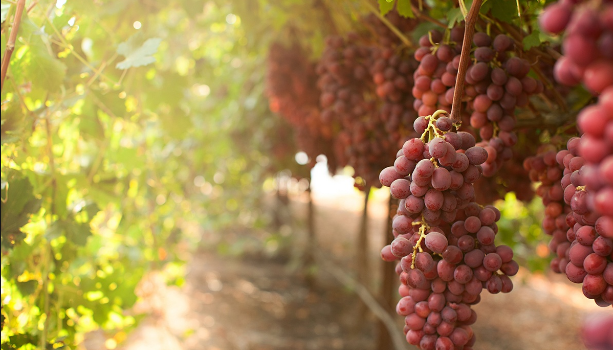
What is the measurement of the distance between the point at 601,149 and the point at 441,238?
33 cm

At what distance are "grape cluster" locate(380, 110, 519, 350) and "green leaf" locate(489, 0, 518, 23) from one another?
319 mm

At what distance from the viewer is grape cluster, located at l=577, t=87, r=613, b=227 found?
384 mm

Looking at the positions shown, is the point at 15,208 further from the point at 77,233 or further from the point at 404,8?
the point at 404,8

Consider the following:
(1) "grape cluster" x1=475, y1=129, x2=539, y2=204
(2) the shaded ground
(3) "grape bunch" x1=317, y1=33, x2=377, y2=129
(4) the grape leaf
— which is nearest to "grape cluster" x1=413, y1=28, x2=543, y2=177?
(1) "grape cluster" x1=475, y1=129, x2=539, y2=204

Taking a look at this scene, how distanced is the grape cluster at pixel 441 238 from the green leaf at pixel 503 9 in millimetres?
319

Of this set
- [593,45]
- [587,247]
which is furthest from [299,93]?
[593,45]

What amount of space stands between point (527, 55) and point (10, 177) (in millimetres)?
1247

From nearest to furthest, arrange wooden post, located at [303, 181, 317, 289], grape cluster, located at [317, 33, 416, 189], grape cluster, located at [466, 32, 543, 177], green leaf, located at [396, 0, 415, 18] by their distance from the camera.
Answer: grape cluster, located at [466, 32, 543, 177] → green leaf, located at [396, 0, 415, 18] → grape cluster, located at [317, 33, 416, 189] → wooden post, located at [303, 181, 317, 289]

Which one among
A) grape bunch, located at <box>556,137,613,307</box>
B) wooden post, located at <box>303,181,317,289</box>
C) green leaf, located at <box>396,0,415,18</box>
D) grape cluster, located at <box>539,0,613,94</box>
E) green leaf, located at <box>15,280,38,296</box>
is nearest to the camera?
grape cluster, located at <box>539,0,613,94</box>

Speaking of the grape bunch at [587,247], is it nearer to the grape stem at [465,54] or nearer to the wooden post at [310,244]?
the grape stem at [465,54]

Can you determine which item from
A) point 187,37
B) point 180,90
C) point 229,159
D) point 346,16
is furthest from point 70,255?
point 229,159

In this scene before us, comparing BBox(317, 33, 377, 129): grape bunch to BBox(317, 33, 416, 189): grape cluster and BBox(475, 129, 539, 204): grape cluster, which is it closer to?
BBox(317, 33, 416, 189): grape cluster

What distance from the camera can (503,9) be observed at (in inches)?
36.4

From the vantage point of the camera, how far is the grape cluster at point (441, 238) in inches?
27.0
